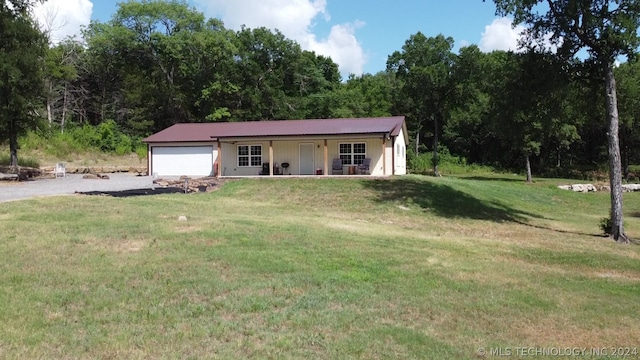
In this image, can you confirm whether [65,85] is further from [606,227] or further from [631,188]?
[631,188]

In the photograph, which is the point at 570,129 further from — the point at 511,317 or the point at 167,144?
the point at 511,317

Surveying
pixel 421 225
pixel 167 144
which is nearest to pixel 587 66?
pixel 421 225

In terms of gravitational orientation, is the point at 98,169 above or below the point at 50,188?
above

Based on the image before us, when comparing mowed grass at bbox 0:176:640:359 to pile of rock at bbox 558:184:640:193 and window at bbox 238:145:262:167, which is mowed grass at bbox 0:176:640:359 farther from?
pile of rock at bbox 558:184:640:193

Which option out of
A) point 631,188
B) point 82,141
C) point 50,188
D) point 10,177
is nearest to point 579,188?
point 631,188

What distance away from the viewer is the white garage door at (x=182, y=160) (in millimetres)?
28203

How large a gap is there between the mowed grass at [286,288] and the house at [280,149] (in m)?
13.1

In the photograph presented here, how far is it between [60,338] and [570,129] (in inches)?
1593

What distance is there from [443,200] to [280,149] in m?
11.2

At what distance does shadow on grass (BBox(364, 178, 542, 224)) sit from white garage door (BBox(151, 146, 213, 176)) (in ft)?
36.0

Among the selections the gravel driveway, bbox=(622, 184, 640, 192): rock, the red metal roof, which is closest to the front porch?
the red metal roof

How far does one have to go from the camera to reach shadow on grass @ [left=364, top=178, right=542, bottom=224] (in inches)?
695

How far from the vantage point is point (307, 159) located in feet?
88.6

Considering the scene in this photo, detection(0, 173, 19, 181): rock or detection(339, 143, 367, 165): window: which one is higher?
detection(339, 143, 367, 165): window
